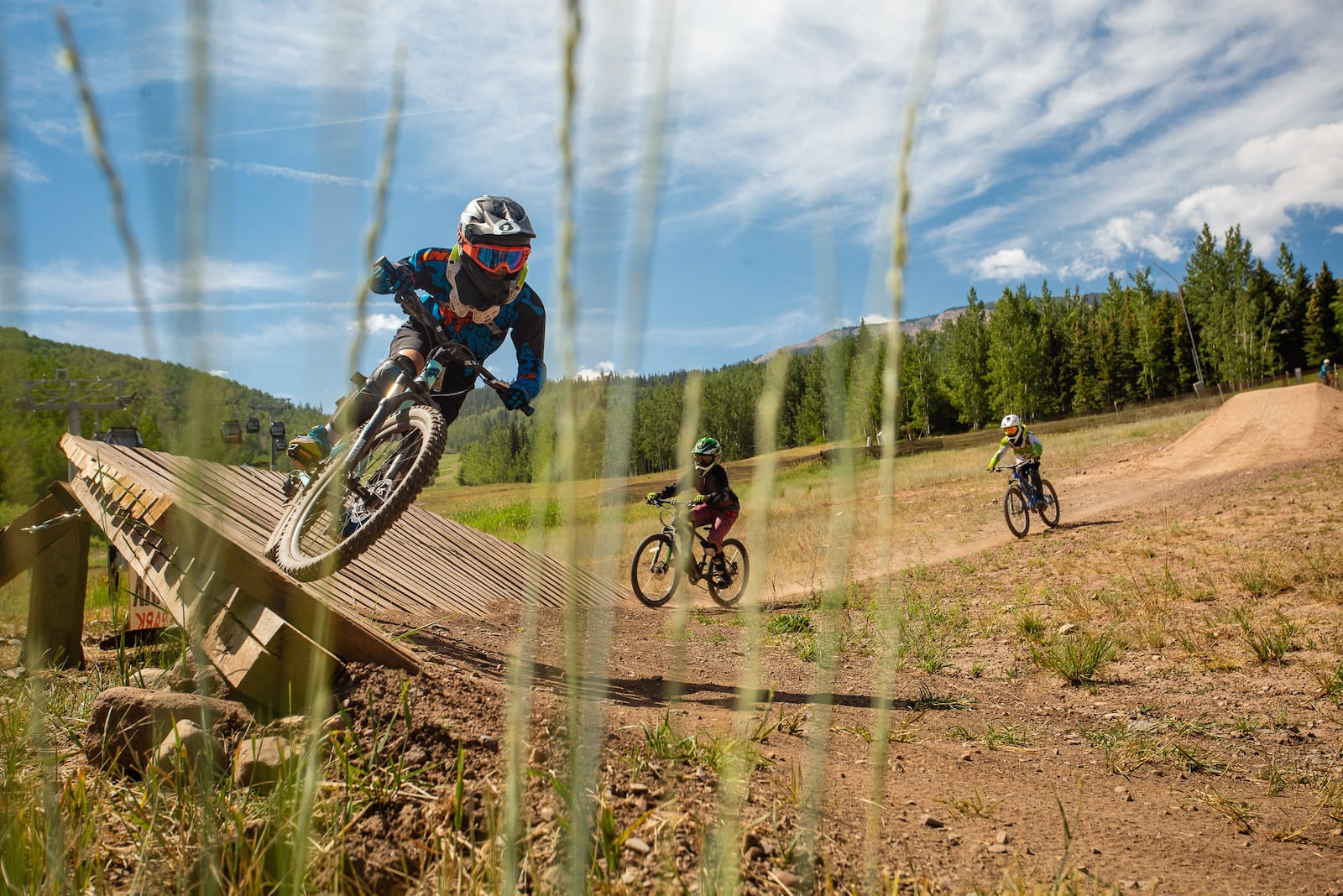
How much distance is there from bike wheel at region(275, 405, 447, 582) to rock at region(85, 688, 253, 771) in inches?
34.4

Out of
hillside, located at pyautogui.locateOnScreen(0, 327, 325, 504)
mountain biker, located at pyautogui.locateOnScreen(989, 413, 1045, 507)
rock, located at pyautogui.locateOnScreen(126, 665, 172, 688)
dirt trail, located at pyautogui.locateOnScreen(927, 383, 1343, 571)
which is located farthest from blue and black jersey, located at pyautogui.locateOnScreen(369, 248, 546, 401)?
mountain biker, located at pyautogui.locateOnScreen(989, 413, 1045, 507)

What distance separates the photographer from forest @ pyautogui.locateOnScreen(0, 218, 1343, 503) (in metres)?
0.72

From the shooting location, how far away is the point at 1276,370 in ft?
207

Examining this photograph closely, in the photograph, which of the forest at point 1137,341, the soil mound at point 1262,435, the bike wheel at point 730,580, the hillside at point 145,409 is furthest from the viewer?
the forest at point 1137,341

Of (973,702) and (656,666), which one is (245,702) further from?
(973,702)

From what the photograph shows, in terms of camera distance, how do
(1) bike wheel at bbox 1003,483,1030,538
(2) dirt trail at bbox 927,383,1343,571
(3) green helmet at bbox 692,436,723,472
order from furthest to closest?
(2) dirt trail at bbox 927,383,1343,571, (1) bike wheel at bbox 1003,483,1030,538, (3) green helmet at bbox 692,436,723,472

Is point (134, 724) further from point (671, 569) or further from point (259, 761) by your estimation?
point (671, 569)

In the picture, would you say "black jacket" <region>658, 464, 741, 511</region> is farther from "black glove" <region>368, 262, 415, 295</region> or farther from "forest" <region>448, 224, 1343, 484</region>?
"forest" <region>448, 224, 1343, 484</region>

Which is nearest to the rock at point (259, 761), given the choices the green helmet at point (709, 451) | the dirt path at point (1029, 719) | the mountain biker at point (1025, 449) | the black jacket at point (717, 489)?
the dirt path at point (1029, 719)

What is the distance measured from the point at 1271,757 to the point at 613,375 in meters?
4.31

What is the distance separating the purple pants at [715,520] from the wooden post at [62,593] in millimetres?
6550

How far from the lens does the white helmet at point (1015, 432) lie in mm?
13523

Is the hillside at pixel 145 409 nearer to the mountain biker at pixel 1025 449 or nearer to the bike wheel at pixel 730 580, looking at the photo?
the bike wheel at pixel 730 580

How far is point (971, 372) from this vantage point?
60.8m
